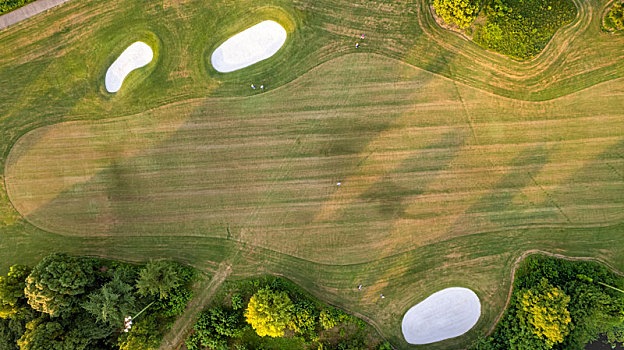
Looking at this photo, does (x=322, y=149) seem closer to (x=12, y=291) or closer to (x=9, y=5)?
(x=12, y=291)

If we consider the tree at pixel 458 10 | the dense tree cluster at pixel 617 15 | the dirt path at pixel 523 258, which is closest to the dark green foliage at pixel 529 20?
the tree at pixel 458 10

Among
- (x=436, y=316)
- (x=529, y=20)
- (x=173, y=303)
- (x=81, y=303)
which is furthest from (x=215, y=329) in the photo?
(x=529, y=20)

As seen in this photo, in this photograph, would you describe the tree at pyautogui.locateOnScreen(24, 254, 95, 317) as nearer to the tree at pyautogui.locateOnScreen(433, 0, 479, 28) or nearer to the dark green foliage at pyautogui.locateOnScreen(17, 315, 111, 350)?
the dark green foliage at pyautogui.locateOnScreen(17, 315, 111, 350)

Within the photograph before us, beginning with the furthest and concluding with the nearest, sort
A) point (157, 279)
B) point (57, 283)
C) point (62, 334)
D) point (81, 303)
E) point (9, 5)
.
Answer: point (9, 5) < point (157, 279) < point (81, 303) < point (62, 334) < point (57, 283)

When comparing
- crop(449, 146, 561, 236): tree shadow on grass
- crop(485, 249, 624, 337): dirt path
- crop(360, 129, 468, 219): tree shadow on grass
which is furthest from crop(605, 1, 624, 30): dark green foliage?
crop(485, 249, 624, 337): dirt path

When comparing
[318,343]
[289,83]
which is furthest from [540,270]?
[289,83]

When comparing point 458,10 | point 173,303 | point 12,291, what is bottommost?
point 173,303
